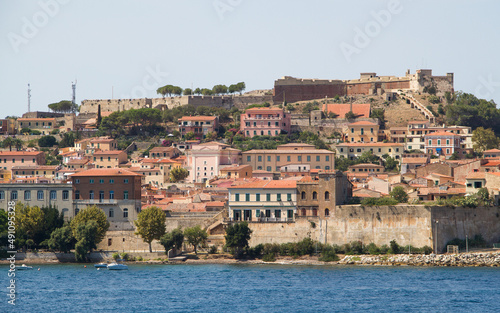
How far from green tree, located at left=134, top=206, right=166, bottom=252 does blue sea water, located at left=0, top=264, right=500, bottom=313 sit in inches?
105

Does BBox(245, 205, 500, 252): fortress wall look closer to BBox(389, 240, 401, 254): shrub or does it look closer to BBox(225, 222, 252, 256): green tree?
BBox(389, 240, 401, 254): shrub

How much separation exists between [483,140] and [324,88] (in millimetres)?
32792

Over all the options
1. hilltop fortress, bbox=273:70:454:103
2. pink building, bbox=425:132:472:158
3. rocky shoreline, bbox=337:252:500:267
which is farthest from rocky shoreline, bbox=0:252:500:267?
hilltop fortress, bbox=273:70:454:103

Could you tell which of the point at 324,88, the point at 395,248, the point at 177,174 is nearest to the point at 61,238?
the point at 395,248

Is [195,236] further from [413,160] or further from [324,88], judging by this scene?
[324,88]

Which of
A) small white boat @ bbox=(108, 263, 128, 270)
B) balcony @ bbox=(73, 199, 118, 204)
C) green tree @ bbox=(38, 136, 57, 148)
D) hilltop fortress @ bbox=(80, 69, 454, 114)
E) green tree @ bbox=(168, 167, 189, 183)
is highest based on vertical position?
hilltop fortress @ bbox=(80, 69, 454, 114)

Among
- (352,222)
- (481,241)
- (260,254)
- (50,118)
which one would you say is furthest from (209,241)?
(50,118)

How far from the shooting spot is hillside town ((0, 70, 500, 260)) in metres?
67.1

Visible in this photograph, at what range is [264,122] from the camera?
11844 centimetres

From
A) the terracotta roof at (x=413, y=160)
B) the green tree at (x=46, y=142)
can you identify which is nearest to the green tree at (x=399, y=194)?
the terracotta roof at (x=413, y=160)

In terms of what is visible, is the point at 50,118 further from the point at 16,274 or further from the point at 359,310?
the point at 359,310

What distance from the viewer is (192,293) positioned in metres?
55.8

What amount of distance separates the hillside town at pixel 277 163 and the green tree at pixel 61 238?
231cm

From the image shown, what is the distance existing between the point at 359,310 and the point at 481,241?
60.1 ft
